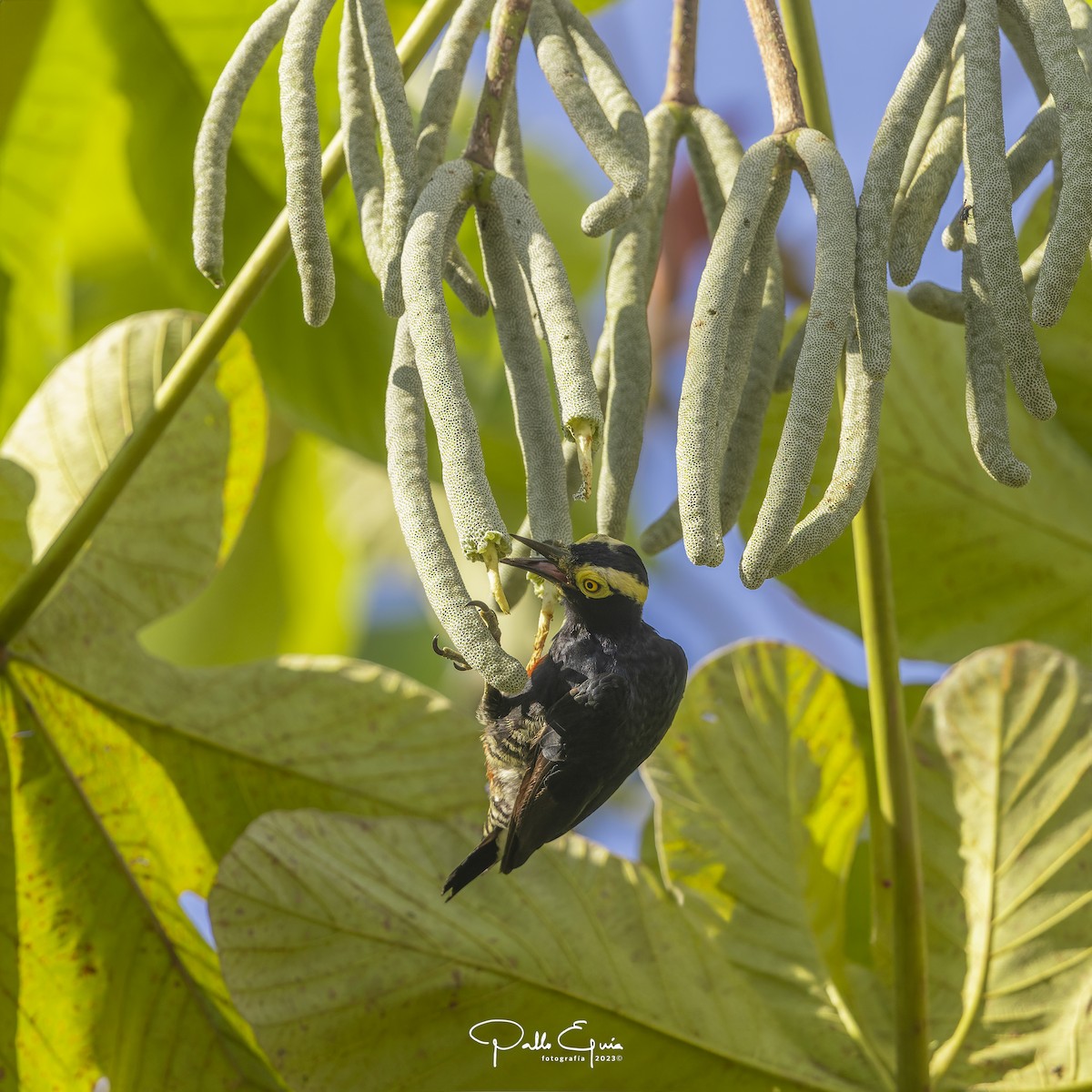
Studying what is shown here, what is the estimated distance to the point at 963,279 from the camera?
28.0 inches

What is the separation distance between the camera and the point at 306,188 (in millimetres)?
680

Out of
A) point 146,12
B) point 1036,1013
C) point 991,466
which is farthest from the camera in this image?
point 146,12

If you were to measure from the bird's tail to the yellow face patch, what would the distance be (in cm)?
18

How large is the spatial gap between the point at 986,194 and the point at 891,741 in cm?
35

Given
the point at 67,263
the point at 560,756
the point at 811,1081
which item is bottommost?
the point at 811,1081

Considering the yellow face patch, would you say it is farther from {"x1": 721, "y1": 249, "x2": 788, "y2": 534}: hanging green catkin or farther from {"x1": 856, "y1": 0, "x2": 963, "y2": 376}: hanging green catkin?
{"x1": 856, "y1": 0, "x2": 963, "y2": 376}: hanging green catkin

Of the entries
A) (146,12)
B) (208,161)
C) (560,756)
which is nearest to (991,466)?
(560,756)

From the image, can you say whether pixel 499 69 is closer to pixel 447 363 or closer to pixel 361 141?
pixel 361 141

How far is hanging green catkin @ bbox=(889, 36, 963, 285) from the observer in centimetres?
71

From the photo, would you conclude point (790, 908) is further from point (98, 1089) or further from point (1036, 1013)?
point (98, 1089)

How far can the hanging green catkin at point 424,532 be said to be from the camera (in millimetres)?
541

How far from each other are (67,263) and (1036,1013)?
1445 mm

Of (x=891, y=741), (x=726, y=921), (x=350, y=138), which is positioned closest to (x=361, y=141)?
(x=350, y=138)

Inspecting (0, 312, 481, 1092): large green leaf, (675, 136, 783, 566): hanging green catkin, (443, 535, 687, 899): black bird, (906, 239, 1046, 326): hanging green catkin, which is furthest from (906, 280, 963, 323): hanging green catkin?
(0, 312, 481, 1092): large green leaf
